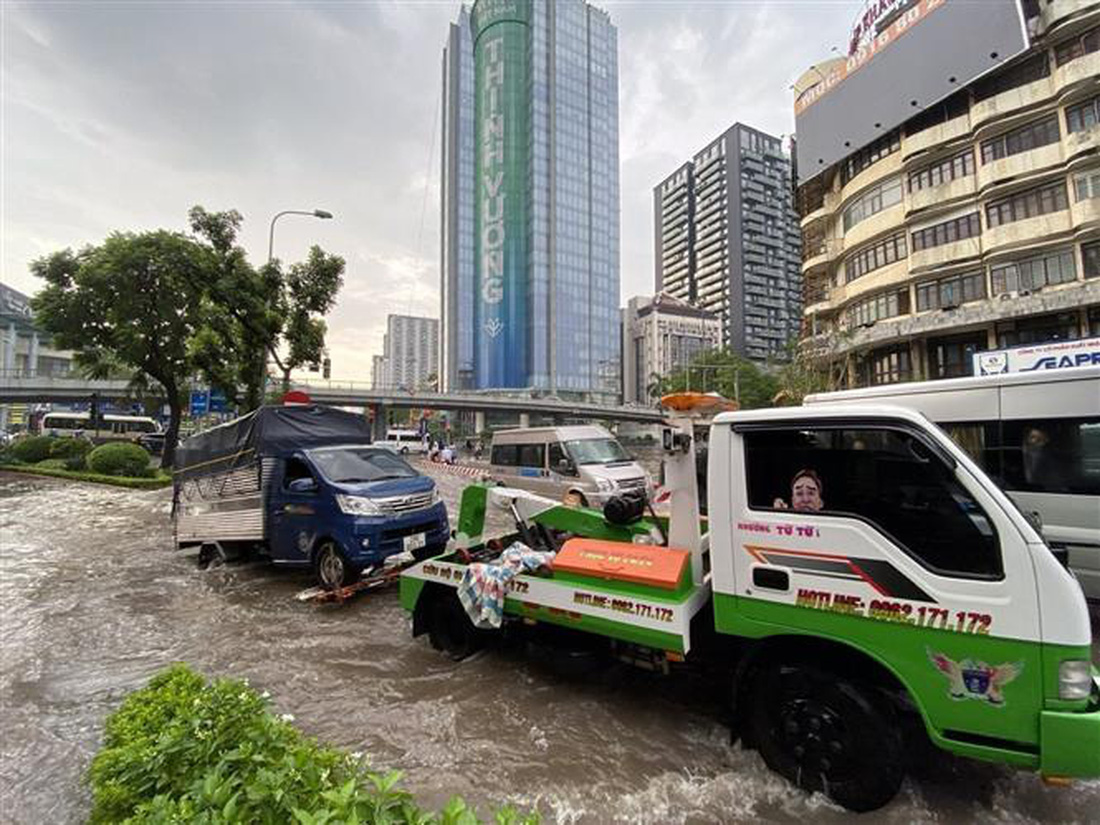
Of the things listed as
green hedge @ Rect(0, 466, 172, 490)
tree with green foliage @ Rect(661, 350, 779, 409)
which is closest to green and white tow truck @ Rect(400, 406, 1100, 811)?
green hedge @ Rect(0, 466, 172, 490)

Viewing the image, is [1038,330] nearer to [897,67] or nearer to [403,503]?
[897,67]

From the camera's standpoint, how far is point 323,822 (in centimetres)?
165

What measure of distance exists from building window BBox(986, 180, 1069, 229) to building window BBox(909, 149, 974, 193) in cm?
235

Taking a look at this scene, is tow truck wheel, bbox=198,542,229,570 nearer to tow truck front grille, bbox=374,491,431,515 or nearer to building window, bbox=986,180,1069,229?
tow truck front grille, bbox=374,491,431,515

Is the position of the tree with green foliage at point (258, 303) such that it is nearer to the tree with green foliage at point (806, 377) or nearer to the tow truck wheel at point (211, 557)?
the tow truck wheel at point (211, 557)

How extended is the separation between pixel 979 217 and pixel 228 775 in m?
33.6

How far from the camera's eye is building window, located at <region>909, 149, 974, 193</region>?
25.8m

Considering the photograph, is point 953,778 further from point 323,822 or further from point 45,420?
point 45,420

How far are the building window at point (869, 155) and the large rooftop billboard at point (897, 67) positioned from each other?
1.97 ft

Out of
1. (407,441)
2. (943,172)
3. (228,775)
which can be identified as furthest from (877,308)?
(407,441)

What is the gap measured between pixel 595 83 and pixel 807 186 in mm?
88531

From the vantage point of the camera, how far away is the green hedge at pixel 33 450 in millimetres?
28719

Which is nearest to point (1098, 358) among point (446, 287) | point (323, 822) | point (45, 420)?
point (323, 822)

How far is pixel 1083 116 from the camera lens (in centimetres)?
2197
